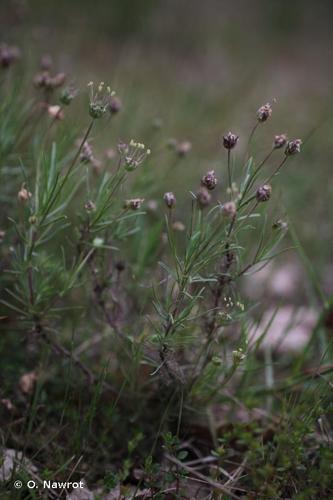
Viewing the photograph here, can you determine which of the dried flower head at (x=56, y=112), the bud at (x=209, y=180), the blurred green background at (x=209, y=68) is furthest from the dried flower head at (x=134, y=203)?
the blurred green background at (x=209, y=68)

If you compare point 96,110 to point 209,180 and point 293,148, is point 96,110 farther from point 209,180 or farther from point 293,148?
point 293,148

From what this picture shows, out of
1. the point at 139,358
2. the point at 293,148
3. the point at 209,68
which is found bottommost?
the point at 139,358

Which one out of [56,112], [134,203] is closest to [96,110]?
[134,203]

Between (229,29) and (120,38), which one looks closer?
(120,38)

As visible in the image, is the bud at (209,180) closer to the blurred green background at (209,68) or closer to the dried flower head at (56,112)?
the dried flower head at (56,112)

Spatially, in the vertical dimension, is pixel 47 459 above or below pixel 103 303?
below

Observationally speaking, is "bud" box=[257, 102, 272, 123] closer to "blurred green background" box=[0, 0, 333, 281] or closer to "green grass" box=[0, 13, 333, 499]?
"green grass" box=[0, 13, 333, 499]

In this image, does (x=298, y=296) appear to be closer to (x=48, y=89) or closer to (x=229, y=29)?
(x=48, y=89)

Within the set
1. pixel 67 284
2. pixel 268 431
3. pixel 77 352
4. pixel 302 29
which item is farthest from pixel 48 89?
pixel 302 29
